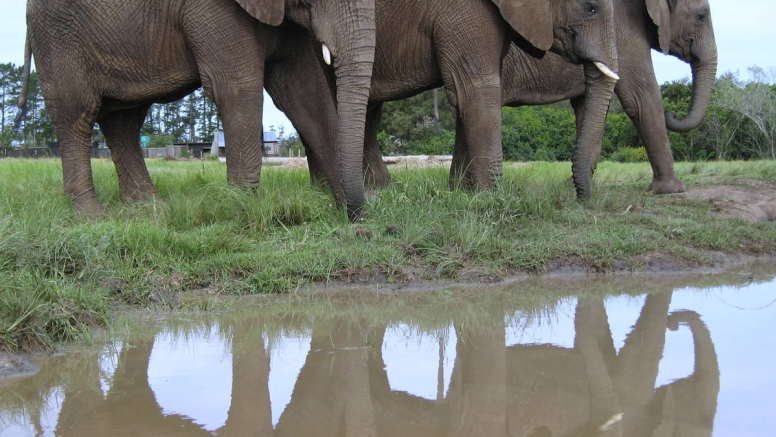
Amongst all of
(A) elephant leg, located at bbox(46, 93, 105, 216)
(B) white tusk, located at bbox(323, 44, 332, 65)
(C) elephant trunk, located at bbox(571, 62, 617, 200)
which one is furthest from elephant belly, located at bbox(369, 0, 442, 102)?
(A) elephant leg, located at bbox(46, 93, 105, 216)

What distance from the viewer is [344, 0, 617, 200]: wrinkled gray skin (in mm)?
8836

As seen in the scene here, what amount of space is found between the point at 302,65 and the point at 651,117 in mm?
4181

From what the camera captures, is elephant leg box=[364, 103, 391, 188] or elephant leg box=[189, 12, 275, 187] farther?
elephant leg box=[364, 103, 391, 188]

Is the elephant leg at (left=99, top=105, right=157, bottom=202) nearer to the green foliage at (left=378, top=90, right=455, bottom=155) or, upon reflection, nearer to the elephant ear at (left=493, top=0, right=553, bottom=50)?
the elephant ear at (left=493, top=0, right=553, bottom=50)

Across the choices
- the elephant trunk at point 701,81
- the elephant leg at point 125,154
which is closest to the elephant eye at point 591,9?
the elephant trunk at point 701,81

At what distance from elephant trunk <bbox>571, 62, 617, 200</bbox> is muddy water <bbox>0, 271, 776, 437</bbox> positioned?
278 centimetres

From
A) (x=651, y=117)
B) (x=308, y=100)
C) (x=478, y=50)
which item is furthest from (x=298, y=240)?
(x=651, y=117)

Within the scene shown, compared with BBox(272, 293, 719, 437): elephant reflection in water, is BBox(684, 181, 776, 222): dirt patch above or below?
above

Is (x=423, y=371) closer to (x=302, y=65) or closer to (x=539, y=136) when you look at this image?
(x=302, y=65)

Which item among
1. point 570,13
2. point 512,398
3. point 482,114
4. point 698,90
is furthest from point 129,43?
point 698,90

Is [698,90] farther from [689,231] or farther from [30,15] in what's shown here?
[30,15]

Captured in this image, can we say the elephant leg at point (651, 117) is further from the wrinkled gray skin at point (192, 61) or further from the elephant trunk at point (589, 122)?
the wrinkled gray skin at point (192, 61)

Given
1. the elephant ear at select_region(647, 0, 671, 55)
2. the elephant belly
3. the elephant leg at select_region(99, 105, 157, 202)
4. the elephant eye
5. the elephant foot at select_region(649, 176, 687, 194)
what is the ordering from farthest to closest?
the elephant foot at select_region(649, 176, 687, 194) < the elephant ear at select_region(647, 0, 671, 55) < the elephant leg at select_region(99, 105, 157, 202) < the elephant eye < the elephant belly

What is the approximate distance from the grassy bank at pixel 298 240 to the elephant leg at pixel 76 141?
0.20 metres
